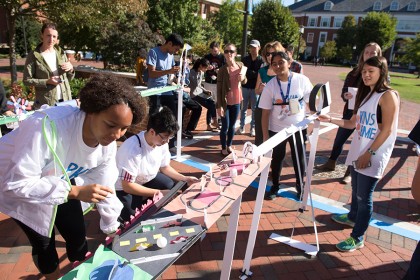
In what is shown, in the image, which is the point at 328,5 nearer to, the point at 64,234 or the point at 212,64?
the point at 212,64

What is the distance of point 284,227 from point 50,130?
2724 millimetres

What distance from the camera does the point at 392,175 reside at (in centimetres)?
515

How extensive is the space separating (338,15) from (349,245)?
67.5m

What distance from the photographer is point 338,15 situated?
200 ft

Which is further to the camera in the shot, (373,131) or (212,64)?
(212,64)

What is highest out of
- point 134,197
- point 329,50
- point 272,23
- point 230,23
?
point 230,23

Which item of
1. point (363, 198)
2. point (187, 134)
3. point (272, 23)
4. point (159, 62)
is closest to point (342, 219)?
point (363, 198)

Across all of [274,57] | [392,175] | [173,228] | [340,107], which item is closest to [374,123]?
[274,57]

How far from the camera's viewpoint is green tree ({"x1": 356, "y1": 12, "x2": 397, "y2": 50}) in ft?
155

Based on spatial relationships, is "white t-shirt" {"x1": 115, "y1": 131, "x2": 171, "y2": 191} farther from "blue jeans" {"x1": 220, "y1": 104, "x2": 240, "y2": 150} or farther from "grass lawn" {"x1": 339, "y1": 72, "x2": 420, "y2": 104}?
"grass lawn" {"x1": 339, "y1": 72, "x2": 420, "y2": 104}

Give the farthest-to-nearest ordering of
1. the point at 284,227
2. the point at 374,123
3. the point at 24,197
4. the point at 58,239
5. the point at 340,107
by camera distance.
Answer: the point at 340,107
the point at 284,227
the point at 58,239
the point at 374,123
the point at 24,197

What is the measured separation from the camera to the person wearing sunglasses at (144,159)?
2605 mm

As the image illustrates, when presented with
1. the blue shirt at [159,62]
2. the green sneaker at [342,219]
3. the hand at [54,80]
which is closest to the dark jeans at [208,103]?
the blue shirt at [159,62]

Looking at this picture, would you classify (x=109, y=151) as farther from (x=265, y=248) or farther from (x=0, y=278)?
(x=265, y=248)
